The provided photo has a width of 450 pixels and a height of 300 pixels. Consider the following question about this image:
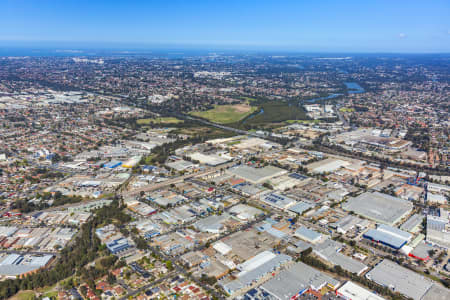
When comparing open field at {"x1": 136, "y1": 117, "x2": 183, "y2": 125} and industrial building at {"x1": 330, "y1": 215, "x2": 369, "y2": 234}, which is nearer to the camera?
industrial building at {"x1": 330, "y1": 215, "x2": 369, "y2": 234}

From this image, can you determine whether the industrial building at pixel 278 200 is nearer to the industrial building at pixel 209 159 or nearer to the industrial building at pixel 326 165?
the industrial building at pixel 326 165

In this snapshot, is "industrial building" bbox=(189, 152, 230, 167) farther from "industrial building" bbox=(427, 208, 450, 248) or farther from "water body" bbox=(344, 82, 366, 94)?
"water body" bbox=(344, 82, 366, 94)

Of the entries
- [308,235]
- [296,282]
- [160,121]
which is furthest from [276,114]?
[296,282]

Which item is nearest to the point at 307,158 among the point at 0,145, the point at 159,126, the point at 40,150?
the point at 159,126

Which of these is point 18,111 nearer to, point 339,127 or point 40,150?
point 40,150

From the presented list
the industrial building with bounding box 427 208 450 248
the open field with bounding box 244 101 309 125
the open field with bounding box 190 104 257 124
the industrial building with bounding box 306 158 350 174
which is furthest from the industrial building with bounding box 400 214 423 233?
the open field with bounding box 190 104 257 124

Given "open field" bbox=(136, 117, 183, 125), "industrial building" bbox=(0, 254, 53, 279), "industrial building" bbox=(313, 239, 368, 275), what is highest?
"open field" bbox=(136, 117, 183, 125)
